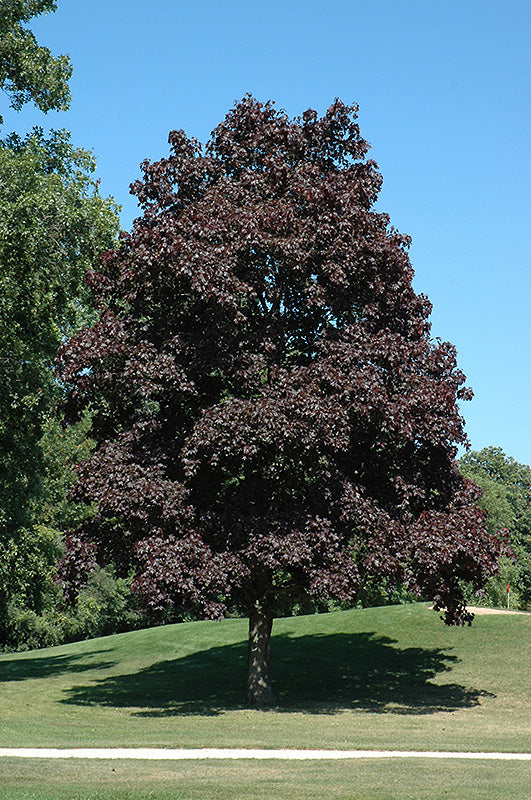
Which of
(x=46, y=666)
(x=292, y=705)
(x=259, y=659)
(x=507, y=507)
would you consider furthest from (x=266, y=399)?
(x=507, y=507)

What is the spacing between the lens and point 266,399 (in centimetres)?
1630

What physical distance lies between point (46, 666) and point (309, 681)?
10444 millimetres

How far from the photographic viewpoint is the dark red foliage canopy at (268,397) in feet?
54.3

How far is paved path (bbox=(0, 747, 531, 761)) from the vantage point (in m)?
11.7

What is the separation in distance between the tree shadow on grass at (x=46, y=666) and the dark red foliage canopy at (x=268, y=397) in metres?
9.69

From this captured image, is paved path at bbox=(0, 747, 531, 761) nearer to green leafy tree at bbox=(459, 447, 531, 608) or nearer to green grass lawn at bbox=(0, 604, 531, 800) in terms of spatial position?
green grass lawn at bbox=(0, 604, 531, 800)

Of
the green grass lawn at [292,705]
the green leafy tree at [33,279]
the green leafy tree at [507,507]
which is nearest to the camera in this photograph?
the green grass lawn at [292,705]

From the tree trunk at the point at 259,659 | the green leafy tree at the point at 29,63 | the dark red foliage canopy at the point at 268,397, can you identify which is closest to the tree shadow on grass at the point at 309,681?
the tree trunk at the point at 259,659

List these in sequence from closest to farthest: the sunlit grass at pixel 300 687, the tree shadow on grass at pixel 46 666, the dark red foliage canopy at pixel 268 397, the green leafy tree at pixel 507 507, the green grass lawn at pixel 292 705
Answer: the green grass lawn at pixel 292 705
the sunlit grass at pixel 300 687
the dark red foliage canopy at pixel 268 397
the tree shadow on grass at pixel 46 666
the green leafy tree at pixel 507 507

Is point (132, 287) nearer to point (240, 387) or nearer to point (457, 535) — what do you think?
point (240, 387)

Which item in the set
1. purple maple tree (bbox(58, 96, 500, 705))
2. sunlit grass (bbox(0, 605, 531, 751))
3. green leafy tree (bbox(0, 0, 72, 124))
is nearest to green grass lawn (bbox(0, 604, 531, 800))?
sunlit grass (bbox(0, 605, 531, 751))

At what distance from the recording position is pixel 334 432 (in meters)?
16.6

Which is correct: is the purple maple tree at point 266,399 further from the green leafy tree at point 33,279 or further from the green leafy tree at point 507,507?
the green leafy tree at point 507,507

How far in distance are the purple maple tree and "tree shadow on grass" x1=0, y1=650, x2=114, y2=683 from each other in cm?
932
